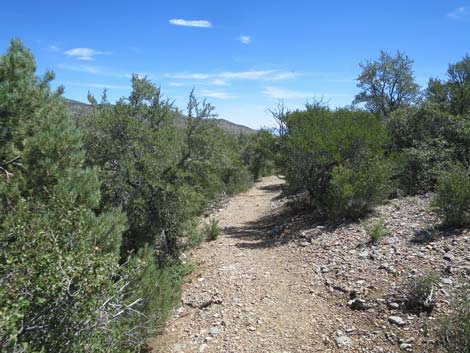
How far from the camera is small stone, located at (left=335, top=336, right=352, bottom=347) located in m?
5.22

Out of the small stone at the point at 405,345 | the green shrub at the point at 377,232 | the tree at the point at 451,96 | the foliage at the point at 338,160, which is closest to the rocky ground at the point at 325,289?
the small stone at the point at 405,345

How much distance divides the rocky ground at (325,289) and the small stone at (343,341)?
0.01 meters

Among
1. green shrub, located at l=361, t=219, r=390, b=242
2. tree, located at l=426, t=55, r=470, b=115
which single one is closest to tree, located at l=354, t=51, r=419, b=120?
tree, located at l=426, t=55, r=470, b=115

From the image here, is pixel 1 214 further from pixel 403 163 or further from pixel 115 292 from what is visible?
pixel 403 163

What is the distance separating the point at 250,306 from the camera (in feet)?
22.4

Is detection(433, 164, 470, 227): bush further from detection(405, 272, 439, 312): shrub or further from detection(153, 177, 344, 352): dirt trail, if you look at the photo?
detection(153, 177, 344, 352): dirt trail

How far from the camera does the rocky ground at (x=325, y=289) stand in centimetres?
540

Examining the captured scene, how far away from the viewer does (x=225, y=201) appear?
19.8 meters

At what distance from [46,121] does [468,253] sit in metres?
8.07

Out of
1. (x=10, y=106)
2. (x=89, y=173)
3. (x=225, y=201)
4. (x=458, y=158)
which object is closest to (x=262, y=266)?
(x=89, y=173)

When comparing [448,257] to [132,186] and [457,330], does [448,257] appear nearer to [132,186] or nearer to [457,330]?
[457,330]

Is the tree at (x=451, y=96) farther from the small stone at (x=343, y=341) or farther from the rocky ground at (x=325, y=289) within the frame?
the small stone at (x=343, y=341)

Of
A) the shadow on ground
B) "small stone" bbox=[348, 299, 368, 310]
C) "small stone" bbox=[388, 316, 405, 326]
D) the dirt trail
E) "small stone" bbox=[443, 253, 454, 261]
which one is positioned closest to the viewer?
"small stone" bbox=[388, 316, 405, 326]

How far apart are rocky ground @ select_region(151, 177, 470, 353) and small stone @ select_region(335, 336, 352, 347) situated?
15 mm
